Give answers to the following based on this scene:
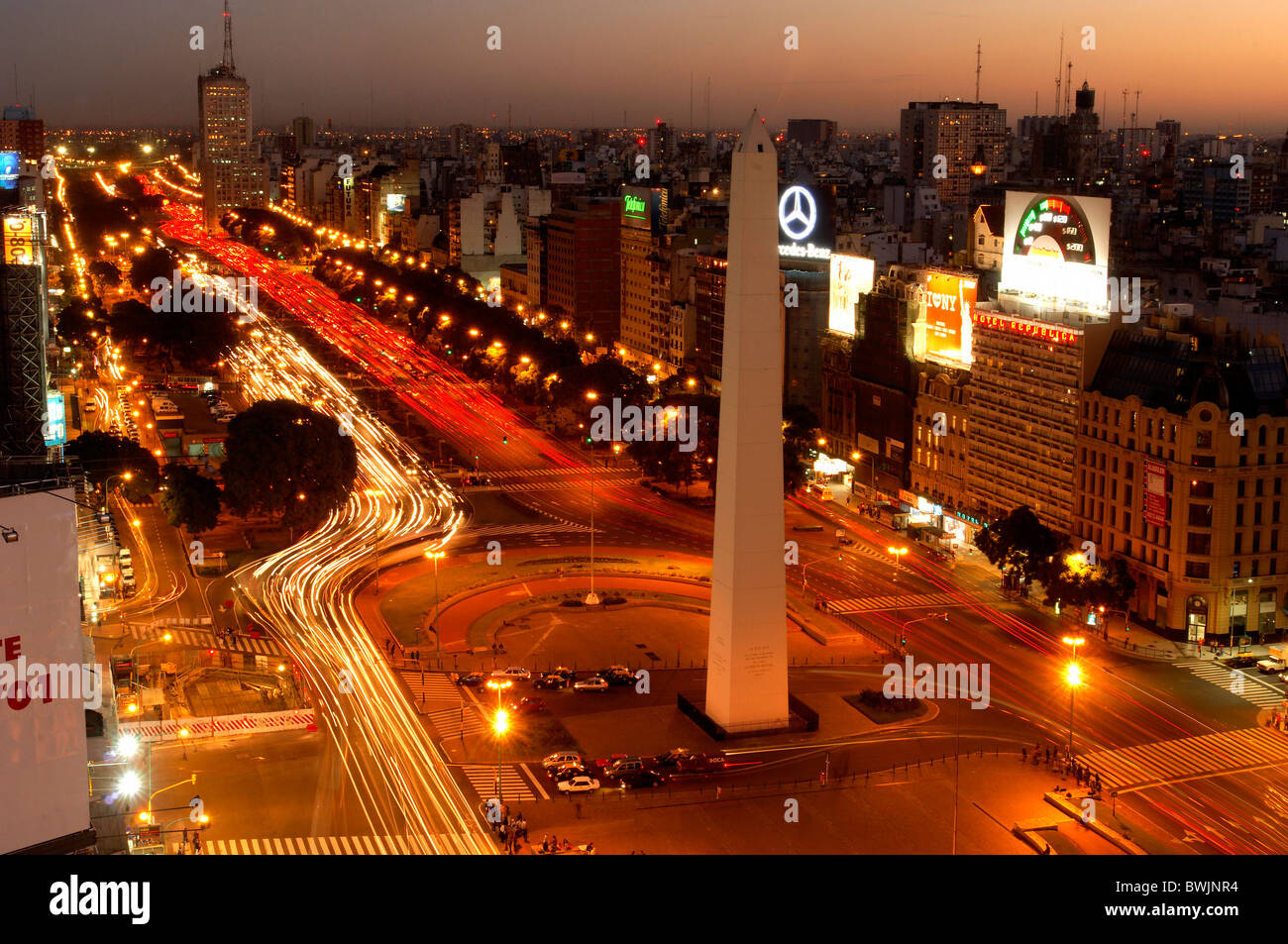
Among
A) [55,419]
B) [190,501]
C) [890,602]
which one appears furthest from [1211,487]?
[55,419]

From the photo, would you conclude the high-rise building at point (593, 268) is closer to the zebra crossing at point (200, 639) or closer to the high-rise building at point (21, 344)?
the zebra crossing at point (200, 639)

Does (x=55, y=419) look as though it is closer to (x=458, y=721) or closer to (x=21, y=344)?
(x=458, y=721)

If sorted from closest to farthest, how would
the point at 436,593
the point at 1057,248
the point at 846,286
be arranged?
the point at 436,593 → the point at 1057,248 → the point at 846,286

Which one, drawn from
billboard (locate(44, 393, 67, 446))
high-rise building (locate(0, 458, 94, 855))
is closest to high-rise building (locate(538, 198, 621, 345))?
billboard (locate(44, 393, 67, 446))

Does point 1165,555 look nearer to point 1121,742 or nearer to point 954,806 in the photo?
point 1121,742

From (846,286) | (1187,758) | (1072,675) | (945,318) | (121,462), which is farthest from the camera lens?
(846,286)

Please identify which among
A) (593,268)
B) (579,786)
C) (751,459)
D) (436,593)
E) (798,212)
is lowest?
(579,786)
